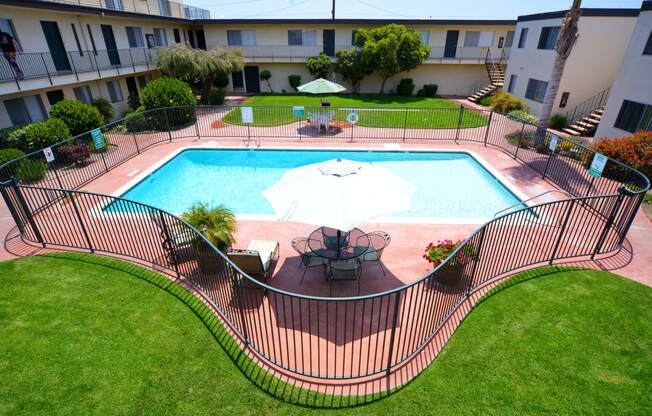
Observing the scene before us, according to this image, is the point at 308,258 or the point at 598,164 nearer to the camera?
the point at 308,258

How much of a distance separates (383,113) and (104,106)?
54.9 feet

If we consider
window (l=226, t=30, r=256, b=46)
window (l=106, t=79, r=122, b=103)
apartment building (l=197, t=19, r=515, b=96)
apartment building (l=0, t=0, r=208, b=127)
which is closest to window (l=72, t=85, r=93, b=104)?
apartment building (l=0, t=0, r=208, b=127)

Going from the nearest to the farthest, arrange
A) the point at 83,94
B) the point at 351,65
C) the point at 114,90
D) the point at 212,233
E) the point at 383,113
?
1. the point at 212,233
2. the point at 83,94
3. the point at 114,90
4. the point at 383,113
5. the point at 351,65

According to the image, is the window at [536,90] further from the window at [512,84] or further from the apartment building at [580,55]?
the window at [512,84]

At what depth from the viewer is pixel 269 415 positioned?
4.30 m

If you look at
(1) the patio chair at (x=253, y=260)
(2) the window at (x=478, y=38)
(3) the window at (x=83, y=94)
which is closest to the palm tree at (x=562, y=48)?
(1) the patio chair at (x=253, y=260)

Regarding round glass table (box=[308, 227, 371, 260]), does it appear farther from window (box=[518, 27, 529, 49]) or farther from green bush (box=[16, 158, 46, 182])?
window (box=[518, 27, 529, 49])

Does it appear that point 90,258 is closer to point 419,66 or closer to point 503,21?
point 419,66

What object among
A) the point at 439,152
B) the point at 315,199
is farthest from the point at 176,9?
the point at 315,199

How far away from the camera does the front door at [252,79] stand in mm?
30219

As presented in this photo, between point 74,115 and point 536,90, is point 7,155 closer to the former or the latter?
point 74,115

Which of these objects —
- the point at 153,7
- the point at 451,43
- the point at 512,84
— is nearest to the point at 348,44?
the point at 451,43

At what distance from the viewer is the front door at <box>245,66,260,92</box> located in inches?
1190

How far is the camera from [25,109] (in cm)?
Answer: 1548
